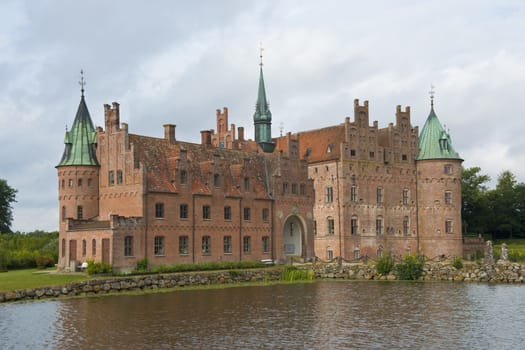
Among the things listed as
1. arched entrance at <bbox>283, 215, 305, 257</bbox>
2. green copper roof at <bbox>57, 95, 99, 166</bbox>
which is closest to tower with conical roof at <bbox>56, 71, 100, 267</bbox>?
green copper roof at <bbox>57, 95, 99, 166</bbox>

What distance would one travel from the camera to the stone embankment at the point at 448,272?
170ft

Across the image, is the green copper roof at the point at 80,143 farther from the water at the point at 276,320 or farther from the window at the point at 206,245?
the water at the point at 276,320

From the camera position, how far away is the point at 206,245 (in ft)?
185

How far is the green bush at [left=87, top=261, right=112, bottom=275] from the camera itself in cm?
4816

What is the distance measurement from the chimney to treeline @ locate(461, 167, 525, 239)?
48314 millimetres

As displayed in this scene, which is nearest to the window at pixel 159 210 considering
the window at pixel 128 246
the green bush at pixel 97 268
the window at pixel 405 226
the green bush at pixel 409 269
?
the window at pixel 128 246

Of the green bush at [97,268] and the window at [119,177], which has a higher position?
the window at [119,177]

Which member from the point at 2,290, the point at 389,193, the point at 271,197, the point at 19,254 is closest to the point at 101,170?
the point at 19,254

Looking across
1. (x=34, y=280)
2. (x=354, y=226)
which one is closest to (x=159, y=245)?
(x=34, y=280)

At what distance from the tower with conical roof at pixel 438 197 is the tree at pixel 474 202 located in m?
16.4

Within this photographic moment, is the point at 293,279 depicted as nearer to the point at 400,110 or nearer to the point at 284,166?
the point at 284,166

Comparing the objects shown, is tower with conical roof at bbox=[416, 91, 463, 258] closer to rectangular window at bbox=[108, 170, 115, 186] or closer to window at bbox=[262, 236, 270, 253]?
window at bbox=[262, 236, 270, 253]

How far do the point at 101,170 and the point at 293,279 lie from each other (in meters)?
17.4

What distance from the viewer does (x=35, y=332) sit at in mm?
29562
